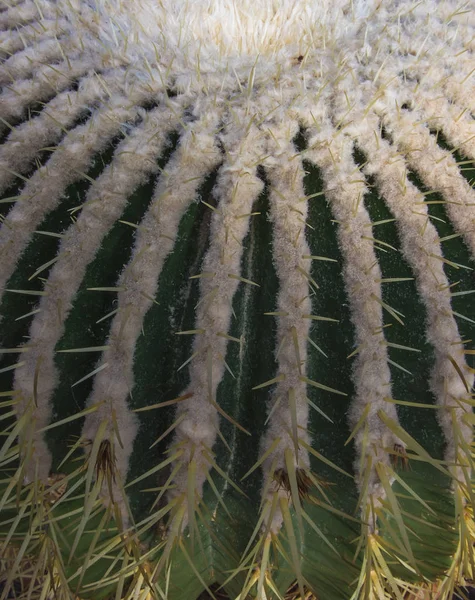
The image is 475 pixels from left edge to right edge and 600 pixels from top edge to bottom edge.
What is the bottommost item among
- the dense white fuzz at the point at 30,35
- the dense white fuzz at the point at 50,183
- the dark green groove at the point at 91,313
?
the dark green groove at the point at 91,313

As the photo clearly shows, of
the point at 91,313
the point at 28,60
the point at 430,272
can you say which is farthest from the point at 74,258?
the point at 430,272

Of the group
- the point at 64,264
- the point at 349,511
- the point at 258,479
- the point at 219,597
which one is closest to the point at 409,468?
the point at 349,511

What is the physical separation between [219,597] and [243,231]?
912mm

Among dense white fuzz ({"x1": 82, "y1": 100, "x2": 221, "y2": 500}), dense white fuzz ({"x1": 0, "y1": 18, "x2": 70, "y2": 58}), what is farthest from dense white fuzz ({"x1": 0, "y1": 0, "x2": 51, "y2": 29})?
dense white fuzz ({"x1": 82, "y1": 100, "x2": 221, "y2": 500})

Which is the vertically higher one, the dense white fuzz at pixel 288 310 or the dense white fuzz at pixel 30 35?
the dense white fuzz at pixel 30 35

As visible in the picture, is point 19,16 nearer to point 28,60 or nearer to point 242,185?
point 28,60

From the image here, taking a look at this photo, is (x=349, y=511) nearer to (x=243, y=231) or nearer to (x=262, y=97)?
(x=243, y=231)

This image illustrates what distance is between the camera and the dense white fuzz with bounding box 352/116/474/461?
698 mm

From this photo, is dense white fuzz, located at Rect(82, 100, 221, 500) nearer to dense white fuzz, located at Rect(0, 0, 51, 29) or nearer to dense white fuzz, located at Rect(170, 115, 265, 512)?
dense white fuzz, located at Rect(170, 115, 265, 512)

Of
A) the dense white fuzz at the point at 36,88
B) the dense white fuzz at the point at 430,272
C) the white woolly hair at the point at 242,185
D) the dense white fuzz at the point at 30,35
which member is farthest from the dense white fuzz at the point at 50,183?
the dense white fuzz at the point at 430,272

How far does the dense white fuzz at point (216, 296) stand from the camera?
2.23 ft

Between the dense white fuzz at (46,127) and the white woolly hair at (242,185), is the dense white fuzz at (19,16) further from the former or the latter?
the dense white fuzz at (46,127)

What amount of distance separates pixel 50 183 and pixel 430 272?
0.52 meters

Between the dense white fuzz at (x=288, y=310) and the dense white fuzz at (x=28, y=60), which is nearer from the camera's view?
the dense white fuzz at (x=288, y=310)
